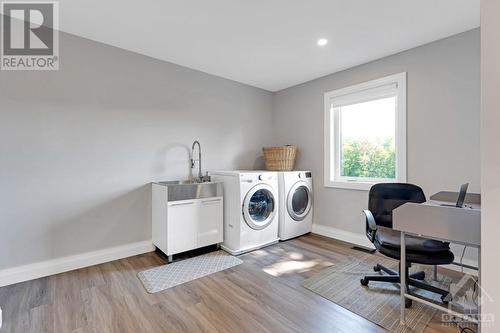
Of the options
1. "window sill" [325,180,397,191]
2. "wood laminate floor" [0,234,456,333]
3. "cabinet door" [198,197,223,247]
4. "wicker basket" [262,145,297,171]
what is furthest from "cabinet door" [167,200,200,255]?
"window sill" [325,180,397,191]

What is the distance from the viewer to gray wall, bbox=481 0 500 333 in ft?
3.38

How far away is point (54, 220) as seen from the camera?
2.26 m

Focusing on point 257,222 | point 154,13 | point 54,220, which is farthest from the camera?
point 257,222

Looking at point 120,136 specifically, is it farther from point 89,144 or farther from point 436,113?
point 436,113

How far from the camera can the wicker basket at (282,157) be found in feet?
11.3

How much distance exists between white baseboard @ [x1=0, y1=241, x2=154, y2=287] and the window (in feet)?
8.78

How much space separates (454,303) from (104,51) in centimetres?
394

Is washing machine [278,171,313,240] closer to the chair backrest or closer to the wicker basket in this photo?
the wicker basket

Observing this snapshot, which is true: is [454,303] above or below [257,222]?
below

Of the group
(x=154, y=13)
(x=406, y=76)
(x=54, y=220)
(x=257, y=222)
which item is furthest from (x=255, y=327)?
(x=406, y=76)

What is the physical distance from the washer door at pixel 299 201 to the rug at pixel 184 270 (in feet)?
3.54

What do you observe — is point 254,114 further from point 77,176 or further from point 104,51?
point 77,176

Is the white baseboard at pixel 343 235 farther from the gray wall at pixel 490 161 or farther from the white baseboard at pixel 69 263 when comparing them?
the white baseboard at pixel 69 263

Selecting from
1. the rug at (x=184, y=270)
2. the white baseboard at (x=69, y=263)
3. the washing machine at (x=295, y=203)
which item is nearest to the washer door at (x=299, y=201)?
the washing machine at (x=295, y=203)
